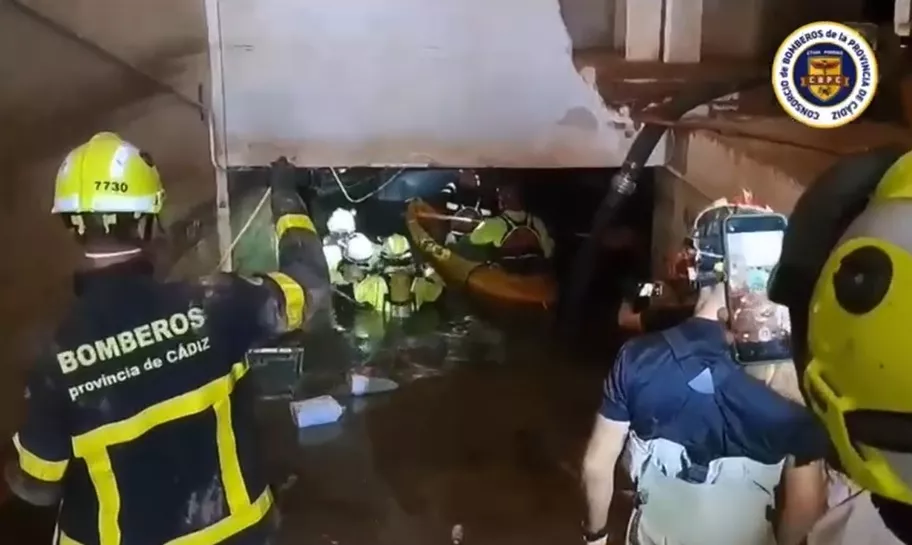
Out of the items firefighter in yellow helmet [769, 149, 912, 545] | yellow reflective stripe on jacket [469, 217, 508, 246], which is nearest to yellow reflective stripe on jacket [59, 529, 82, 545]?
firefighter in yellow helmet [769, 149, 912, 545]

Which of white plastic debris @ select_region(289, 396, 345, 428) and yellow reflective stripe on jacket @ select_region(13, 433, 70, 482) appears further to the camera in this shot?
white plastic debris @ select_region(289, 396, 345, 428)

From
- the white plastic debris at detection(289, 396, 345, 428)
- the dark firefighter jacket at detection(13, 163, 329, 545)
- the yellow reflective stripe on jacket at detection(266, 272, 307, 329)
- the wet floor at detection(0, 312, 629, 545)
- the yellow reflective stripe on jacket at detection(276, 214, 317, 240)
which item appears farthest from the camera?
the white plastic debris at detection(289, 396, 345, 428)

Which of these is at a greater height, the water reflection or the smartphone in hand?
the smartphone in hand

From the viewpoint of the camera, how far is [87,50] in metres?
2.22

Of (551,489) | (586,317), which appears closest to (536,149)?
(586,317)

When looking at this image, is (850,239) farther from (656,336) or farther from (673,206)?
(673,206)

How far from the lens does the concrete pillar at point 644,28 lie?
2363mm

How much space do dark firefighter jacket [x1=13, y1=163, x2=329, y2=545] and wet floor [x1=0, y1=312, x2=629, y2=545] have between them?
66 centimetres

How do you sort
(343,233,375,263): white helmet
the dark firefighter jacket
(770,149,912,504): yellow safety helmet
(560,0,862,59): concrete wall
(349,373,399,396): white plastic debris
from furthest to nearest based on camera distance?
(343,233,375,263): white helmet
(349,373,399,396): white plastic debris
(560,0,862,59): concrete wall
the dark firefighter jacket
(770,149,912,504): yellow safety helmet

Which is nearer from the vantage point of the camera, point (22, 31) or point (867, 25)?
point (867, 25)

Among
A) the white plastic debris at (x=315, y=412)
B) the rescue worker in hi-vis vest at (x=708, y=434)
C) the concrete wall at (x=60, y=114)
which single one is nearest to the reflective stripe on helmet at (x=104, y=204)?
the rescue worker in hi-vis vest at (x=708, y=434)

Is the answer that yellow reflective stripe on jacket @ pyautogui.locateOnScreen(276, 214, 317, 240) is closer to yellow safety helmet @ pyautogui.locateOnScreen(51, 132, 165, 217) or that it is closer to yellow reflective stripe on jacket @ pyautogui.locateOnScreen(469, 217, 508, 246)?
yellow safety helmet @ pyautogui.locateOnScreen(51, 132, 165, 217)

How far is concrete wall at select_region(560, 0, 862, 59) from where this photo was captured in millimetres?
2211

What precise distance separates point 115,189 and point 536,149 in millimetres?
1312
